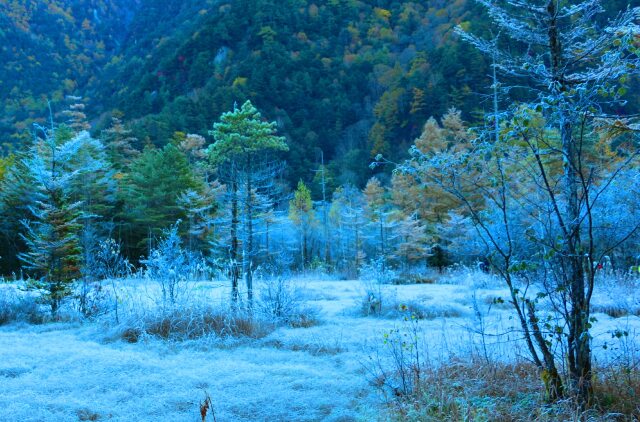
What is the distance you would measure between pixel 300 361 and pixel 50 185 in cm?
624

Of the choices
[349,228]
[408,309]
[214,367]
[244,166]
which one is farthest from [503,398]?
[349,228]

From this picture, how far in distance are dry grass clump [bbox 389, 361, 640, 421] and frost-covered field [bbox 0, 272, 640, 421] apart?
0.80ft

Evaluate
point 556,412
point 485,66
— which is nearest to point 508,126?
point 556,412

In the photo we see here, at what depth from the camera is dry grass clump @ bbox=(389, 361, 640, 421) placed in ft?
9.69

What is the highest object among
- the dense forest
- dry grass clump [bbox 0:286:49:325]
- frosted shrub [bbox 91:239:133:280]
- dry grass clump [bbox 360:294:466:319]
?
the dense forest

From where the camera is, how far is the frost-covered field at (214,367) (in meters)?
3.43

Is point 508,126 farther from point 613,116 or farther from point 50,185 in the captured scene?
point 50,185

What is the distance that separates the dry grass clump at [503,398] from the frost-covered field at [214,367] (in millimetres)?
244

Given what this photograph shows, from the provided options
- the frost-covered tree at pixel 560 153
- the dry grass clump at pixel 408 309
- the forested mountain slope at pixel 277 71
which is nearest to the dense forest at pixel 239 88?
the forested mountain slope at pixel 277 71

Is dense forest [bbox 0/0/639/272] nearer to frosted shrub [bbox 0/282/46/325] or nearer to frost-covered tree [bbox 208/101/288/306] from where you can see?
frost-covered tree [bbox 208/101/288/306]

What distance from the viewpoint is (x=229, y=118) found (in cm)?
983

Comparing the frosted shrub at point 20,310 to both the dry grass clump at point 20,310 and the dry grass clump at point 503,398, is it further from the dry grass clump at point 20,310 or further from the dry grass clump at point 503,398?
the dry grass clump at point 503,398

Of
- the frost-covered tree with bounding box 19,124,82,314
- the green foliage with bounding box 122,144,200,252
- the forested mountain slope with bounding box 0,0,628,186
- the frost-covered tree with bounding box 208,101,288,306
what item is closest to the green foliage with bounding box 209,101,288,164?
the frost-covered tree with bounding box 208,101,288,306

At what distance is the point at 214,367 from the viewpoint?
14.7 ft
